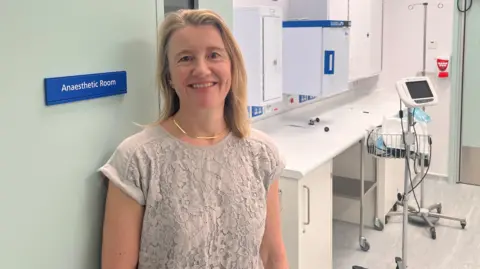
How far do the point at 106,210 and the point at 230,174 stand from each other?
35 centimetres

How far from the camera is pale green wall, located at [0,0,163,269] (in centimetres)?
104

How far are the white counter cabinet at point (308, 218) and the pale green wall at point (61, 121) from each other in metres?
1.25

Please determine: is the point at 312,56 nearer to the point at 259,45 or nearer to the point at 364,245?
the point at 259,45

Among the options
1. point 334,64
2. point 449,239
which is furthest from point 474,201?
point 334,64

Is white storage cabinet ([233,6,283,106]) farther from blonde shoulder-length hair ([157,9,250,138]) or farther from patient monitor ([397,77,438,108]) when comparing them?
blonde shoulder-length hair ([157,9,250,138])

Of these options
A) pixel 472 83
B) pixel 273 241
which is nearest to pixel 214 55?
pixel 273 241

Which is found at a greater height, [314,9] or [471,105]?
[314,9]

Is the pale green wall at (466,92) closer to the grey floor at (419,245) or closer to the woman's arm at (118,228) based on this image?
the grey floor at (419,245)

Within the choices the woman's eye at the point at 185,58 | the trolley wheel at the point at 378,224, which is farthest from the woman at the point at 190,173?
the trolley wheel at the point at 378,224

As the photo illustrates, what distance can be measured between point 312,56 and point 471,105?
230cm

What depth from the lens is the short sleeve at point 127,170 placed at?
4.05 ft

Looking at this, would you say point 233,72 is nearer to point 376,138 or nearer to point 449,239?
point 376,138

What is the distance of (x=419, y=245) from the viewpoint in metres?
3.68

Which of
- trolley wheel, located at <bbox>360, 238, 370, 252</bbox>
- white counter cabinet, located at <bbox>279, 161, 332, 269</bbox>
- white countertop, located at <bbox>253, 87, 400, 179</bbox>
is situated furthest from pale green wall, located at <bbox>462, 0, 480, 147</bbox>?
white counter cabinet, located at <bbox>279, 161, 332, 269</bbox>
